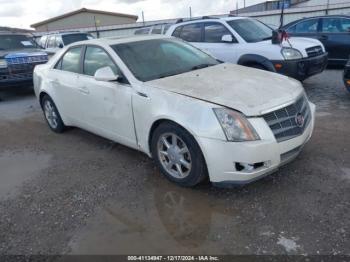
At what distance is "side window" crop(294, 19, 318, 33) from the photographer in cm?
994

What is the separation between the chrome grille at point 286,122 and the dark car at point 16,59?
774 cm

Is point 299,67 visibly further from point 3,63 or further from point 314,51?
point 3,63

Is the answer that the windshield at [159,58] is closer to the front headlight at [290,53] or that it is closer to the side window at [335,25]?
the front headlight at [290,53]

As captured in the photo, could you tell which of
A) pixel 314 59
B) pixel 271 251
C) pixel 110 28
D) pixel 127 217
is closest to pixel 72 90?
pixel 127 217

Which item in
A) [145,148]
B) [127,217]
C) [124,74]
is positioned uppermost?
[124,74]

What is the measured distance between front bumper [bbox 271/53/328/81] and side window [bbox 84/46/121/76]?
3939mm

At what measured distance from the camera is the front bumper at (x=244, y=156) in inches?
129

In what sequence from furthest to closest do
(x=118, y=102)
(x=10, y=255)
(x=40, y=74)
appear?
1. (x=40, y=74)
2. (x=118, y=102)
3. (x=10, y=255)

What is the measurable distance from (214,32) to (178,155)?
205 inches

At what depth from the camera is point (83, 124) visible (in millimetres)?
5191

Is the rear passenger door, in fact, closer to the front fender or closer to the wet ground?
the wet ground

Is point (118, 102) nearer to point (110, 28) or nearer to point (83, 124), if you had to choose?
point (83, 124)

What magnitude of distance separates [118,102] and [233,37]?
4.42 metres

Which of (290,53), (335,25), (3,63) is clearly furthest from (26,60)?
(335,25)
